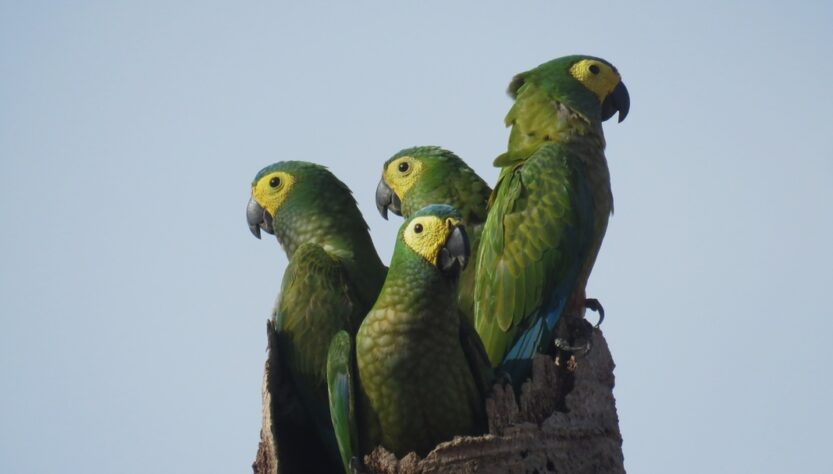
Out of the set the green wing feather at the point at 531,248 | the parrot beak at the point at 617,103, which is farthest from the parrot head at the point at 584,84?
the green wing feather at the point at 531,248

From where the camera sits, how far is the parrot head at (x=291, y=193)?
6.95 m

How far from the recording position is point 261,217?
7176 millimetres

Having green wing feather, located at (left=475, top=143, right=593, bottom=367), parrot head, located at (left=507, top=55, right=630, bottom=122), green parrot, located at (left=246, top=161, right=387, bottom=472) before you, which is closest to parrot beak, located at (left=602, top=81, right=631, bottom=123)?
parrot head, located at (left=507, top=55, right=630, bottom=122)

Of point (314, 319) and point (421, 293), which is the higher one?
point (314, 319)

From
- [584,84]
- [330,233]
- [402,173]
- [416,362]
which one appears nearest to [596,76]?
[584,84]

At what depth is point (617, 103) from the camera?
7.04 metres

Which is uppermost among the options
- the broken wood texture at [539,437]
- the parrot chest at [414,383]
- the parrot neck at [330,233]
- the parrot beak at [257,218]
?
the parrot beak at [257,218]

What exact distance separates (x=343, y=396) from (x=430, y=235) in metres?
0.82

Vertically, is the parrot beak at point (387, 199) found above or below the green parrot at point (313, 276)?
above

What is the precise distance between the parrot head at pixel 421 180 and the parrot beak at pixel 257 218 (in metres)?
0.67

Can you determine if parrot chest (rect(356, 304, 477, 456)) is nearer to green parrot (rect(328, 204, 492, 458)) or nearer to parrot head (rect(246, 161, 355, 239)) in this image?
green parrot (rect(328, 204, 492, 458))

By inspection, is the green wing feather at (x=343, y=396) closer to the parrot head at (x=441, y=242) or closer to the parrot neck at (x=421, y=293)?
the parrot neck at (x=421, y=293)

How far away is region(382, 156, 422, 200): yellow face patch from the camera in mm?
7121

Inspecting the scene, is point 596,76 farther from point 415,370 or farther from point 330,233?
point 415,370
